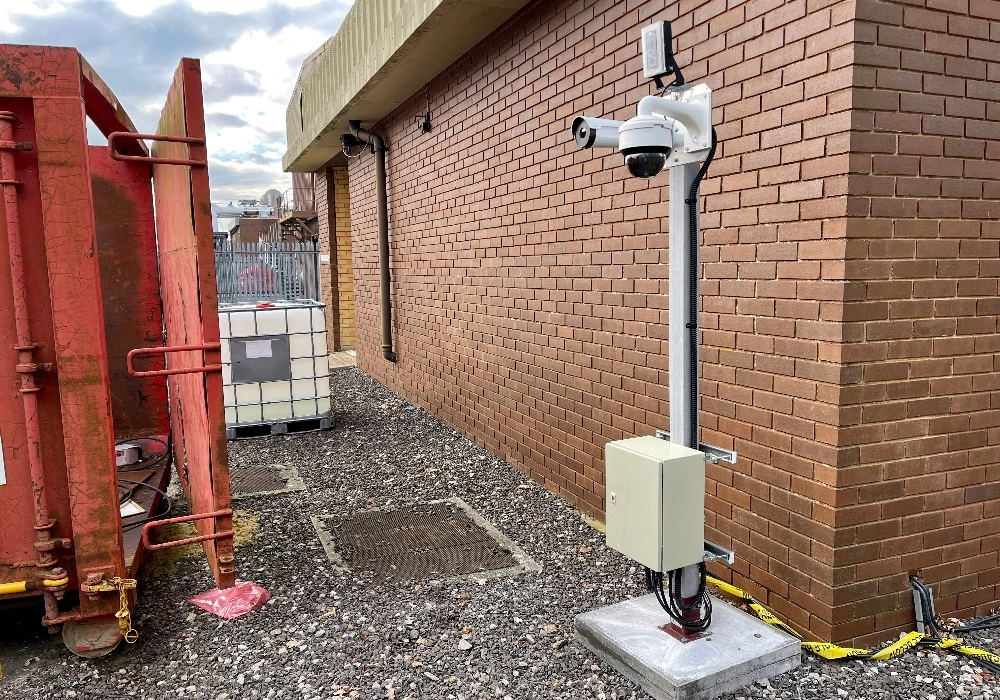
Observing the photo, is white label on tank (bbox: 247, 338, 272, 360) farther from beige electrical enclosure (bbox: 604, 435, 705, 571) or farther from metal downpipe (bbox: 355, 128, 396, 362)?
beige electrical enclosure (bbox: 604, 435, 705, 571)

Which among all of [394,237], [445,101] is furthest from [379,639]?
[394,237]

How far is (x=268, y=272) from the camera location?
51.5 feet

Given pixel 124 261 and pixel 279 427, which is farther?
pixel 279 427

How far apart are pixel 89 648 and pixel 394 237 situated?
7296 mm

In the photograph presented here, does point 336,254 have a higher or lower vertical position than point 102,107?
lower

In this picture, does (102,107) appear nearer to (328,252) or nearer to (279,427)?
(279,427)

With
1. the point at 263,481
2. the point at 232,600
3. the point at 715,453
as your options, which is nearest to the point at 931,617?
the point at 715,453

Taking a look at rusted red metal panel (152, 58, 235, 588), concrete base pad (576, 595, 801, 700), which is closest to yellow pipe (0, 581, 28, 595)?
rusted red metal panel (152, 58, 235, 588)

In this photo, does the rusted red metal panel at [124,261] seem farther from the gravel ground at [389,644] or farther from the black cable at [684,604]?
the black cable at [684,604]

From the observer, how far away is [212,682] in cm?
324

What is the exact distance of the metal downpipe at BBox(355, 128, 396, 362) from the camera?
10062 mm

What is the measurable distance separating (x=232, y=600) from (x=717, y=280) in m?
3.17

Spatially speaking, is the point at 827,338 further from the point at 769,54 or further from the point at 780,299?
the point at 769,54

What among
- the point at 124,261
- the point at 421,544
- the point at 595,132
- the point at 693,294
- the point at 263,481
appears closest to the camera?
the point at 595,132
